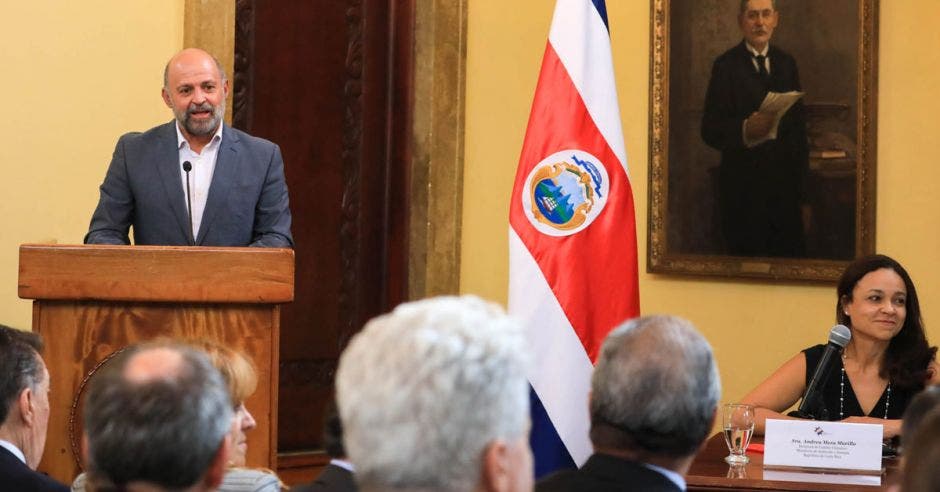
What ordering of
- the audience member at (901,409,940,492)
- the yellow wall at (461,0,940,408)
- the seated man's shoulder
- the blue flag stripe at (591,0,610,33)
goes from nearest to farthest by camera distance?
the audience member at (901,409,940,492) < the seated man's shoulder < the blue flag stripe at (591,0,610,33) < the yellow wall at (461,0,940,408)

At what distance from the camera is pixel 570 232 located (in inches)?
187

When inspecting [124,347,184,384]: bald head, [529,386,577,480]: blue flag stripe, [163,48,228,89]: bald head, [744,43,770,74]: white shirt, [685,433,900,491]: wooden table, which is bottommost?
[529,386,577,480]: blue flag stripe

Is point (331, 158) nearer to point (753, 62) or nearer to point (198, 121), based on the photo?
point (753, 62)

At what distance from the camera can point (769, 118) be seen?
270 inches

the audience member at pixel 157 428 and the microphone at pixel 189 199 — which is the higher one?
the microphone at pixel 189 199

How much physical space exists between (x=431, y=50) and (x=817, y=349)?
9.08 ft

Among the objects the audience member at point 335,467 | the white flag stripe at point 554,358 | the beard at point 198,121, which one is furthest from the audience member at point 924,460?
the beard at point 198,121

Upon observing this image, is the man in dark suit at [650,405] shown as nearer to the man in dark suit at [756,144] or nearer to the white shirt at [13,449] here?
the white shirt at [13,449]

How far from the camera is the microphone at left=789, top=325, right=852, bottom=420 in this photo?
13.2 ft

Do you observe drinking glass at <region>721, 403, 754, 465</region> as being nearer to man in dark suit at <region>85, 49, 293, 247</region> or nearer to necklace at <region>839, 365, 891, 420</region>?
necklace at <region>839, 365, 891, 420</region>

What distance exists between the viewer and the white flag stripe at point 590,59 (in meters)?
4.91

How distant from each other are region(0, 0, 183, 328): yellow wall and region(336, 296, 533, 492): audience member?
15.3 ft

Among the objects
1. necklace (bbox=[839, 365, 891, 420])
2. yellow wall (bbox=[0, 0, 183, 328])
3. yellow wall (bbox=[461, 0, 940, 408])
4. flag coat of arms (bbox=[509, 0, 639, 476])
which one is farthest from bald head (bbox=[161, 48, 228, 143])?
→ yellow wall (bbox=[461, 0, 940, 408])

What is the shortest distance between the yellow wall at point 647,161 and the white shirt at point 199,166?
253 centimetres
